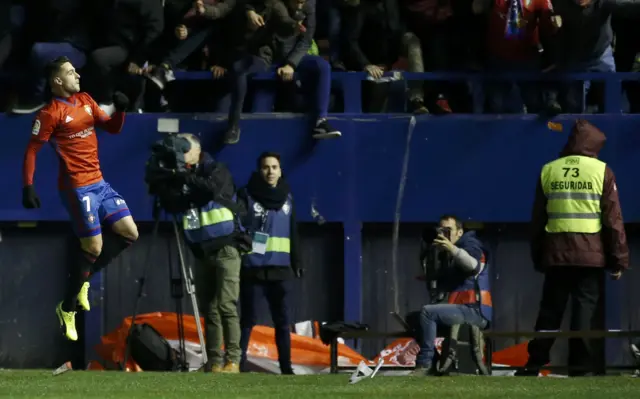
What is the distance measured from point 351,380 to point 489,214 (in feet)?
Result: 14.8

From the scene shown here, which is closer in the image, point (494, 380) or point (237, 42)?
point (494, 380)

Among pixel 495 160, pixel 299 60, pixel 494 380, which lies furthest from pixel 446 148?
pixel 494 380

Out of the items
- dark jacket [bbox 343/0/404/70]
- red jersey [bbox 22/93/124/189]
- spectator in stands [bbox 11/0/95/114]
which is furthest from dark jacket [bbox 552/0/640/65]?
red jersey [bbox 22/93/124/189]

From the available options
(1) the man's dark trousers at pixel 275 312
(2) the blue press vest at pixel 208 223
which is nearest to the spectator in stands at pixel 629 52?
(1) the man's dark trousers at pixel 275 312

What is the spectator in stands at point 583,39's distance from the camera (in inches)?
638

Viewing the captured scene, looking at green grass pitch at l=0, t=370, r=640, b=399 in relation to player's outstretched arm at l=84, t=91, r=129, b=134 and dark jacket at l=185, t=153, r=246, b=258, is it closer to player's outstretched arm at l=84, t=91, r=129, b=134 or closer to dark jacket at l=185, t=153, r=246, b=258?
dark jacket at l=185, t=153, r=246, b=258

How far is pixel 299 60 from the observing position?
1633 centimetres

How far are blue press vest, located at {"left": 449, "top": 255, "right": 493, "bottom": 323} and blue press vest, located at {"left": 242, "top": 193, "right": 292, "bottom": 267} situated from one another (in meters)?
1.51

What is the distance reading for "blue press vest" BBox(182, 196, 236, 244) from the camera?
46.9 ft

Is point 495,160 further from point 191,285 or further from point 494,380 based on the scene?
point 494,380

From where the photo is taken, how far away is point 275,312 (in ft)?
48.5

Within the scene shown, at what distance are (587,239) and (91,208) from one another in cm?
395

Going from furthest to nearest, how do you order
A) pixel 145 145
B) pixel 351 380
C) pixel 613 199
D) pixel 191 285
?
1. pixel 145 145
2. pixel 191 285
3. pixel 613 199
4. pixel 351 380

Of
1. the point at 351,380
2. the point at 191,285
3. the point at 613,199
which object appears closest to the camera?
the point at 351,380
